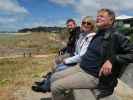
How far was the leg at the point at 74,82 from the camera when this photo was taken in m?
5.68

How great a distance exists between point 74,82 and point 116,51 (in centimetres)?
89

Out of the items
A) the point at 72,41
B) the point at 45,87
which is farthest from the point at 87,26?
the point at 72,41

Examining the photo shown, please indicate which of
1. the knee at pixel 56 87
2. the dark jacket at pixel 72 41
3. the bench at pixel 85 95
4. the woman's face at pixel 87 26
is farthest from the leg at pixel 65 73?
the dark jacket at pixel 72 41

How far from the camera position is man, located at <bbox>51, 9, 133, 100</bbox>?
5188mm

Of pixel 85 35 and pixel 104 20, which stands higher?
pixel 104 20

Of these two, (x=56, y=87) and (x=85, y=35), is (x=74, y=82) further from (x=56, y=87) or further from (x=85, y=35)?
(x=85, y=35)

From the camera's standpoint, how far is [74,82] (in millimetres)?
5828

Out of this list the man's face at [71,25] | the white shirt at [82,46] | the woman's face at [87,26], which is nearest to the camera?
the white shirt at [82,46]

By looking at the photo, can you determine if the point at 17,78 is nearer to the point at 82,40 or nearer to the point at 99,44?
the point at 82,40

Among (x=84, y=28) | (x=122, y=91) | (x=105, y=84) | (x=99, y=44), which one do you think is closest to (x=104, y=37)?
(x=99, y=44)

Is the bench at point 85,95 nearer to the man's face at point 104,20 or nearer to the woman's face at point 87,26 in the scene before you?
the man's face at point 104,20

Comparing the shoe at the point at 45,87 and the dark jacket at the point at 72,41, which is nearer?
the shoe at the point at 45,87

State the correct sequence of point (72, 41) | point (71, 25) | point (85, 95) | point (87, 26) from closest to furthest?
point (85, 95) → point (87, 26) → point (72, 41) → point (71, 25)

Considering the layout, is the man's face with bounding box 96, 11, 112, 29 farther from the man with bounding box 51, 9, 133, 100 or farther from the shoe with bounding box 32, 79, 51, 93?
the shoe with bounding box 32, 79, 51, 93
